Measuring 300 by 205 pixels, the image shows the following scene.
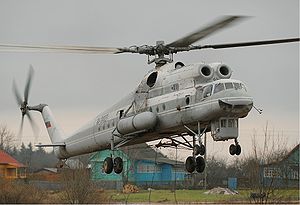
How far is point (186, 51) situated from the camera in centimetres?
2455

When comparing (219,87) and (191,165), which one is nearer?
(219,87)

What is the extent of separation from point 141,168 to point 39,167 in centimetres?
942

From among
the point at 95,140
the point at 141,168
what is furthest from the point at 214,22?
the point at 141,168

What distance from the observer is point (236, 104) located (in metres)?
21.2

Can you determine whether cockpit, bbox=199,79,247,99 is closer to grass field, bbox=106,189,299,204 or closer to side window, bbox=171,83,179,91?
side window, bbox=171,83,179,91

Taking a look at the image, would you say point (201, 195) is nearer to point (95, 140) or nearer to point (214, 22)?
point (95, 140)

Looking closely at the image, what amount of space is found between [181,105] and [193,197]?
25900mm

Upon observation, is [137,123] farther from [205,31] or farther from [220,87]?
[205,31]

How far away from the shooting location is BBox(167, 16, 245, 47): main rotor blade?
66.2 ft

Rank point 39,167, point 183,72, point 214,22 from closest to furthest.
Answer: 1. point 214,22
2. point 183,72
3. point 39,167

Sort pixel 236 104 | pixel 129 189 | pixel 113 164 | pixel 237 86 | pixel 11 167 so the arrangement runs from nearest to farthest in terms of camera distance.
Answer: pixel 236 104 → pixel 237 86 → pixel 113 164 → pixel 129 189 → pixel 11 167

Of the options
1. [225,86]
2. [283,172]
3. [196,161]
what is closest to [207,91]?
[225,86]

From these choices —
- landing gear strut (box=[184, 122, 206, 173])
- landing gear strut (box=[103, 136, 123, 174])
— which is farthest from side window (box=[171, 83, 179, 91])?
landing gear strut (box=[103, 136, 123, 174])

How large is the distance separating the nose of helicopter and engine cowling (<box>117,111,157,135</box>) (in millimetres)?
2896
